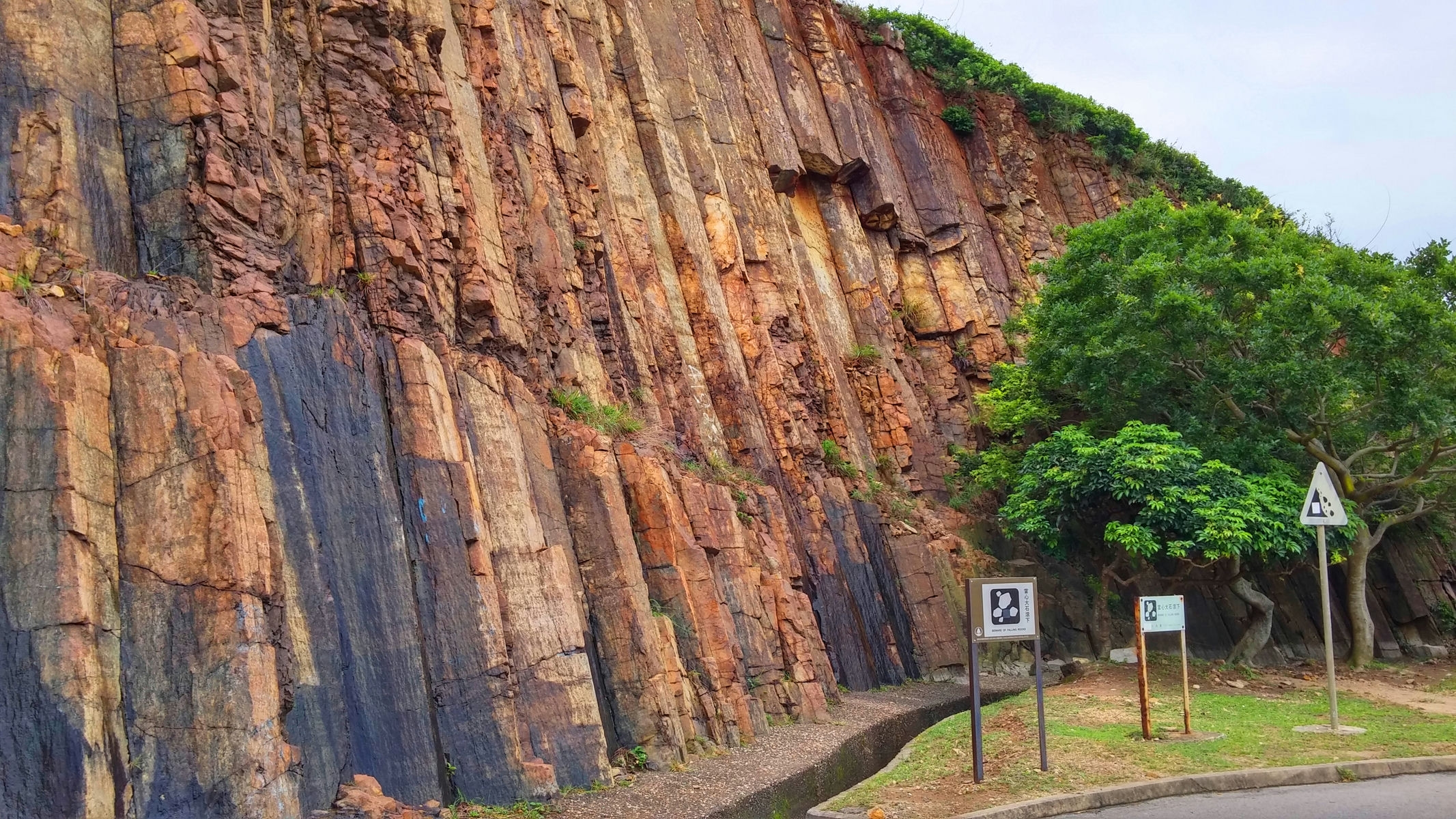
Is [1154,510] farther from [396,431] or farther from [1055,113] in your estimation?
[1055,113]

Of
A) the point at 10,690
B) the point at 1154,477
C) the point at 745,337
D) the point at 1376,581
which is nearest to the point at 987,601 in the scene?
the point at 10,690

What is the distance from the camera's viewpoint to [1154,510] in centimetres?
2031

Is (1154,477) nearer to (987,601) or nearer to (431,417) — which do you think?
(987,601)

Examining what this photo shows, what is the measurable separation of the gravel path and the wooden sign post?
3919mm

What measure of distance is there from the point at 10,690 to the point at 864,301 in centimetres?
2545

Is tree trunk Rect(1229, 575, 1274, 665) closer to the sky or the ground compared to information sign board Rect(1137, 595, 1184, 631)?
closer to the ground

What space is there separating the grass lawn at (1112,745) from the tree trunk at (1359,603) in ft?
18.2

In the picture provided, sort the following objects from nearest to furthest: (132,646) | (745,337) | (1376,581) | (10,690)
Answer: (10,690) < (132,646) < (745,337) < (1376,581)

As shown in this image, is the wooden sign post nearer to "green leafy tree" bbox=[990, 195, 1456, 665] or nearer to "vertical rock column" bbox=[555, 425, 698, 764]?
"vertical rock column" bbox=[555, 425, 698, 764]

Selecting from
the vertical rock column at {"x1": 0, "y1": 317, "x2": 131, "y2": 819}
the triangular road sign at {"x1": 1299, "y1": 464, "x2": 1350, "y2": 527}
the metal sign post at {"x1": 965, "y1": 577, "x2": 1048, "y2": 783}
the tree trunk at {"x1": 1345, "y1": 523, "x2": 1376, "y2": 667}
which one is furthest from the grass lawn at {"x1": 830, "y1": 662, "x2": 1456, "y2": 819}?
the vertical rock column at {"x1": 0, "y1": 317, "x2": 131, "y2": 819}

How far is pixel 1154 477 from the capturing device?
20.7m

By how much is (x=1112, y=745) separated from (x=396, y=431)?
814 centimetres

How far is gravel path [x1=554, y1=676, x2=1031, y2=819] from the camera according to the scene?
1123 cm

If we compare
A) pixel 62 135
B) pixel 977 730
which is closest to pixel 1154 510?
pixel 977 730
